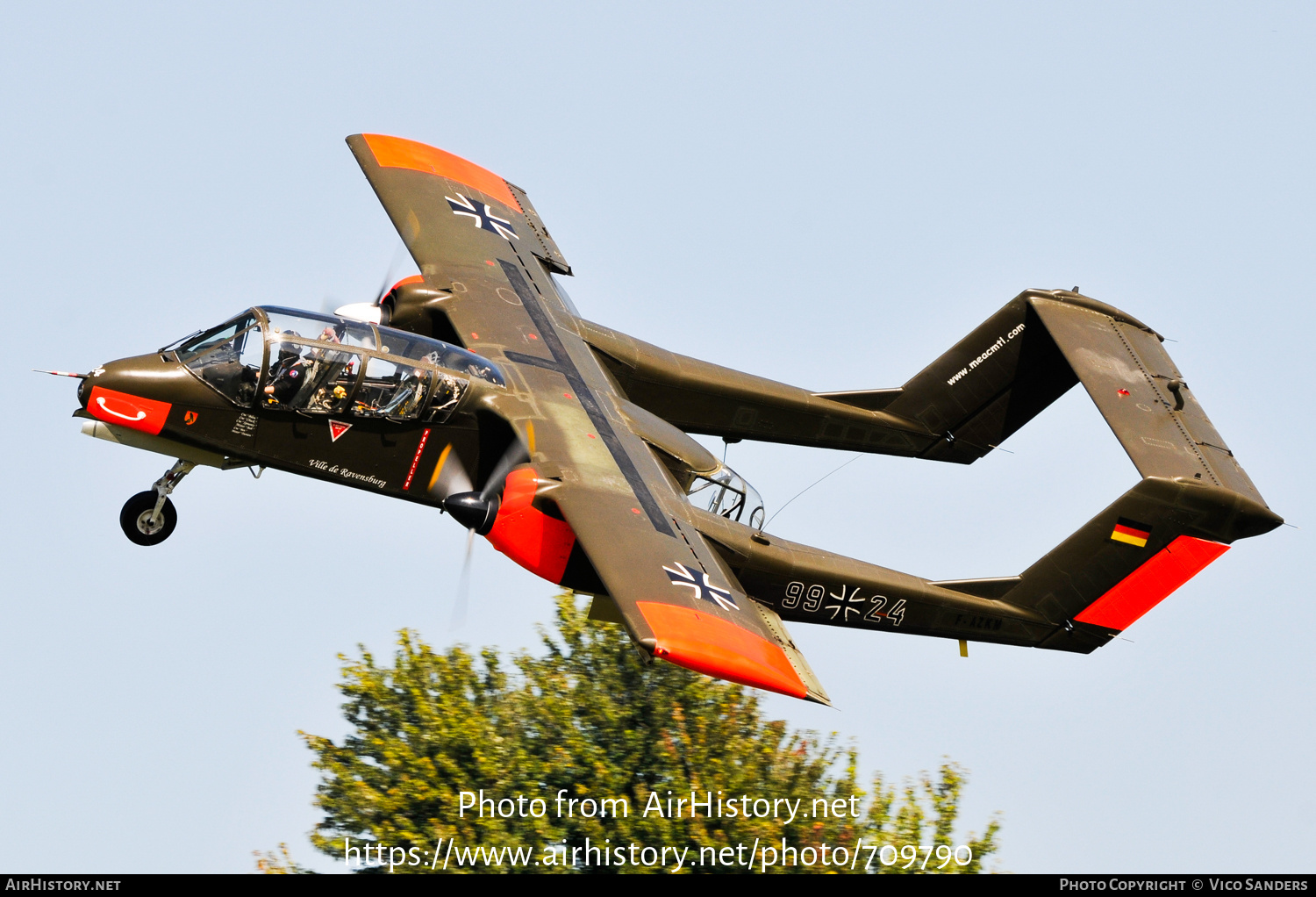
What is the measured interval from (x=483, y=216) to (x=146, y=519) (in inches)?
382

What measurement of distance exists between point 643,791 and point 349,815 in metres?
5.26

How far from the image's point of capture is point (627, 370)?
90.5 ft

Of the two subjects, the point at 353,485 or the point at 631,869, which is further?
the point at 631,869

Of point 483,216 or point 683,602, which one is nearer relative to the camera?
point 683,602

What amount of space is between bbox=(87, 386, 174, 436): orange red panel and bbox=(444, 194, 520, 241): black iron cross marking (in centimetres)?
899

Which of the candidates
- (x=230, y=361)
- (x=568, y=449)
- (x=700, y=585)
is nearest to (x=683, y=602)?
(x=700, y=585)

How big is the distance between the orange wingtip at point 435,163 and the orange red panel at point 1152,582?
46.0 feet

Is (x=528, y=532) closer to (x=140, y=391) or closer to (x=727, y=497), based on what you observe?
(x=727, y=497)

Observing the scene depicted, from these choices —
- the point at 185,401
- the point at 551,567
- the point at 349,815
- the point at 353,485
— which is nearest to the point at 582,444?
the point at 551,567

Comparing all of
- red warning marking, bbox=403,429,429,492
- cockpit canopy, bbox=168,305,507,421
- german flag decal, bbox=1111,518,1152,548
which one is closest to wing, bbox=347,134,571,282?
cockpit canopy, bbox=168,305,507,421

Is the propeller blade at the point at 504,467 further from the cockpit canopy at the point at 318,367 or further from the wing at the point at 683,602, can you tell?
the cockpit canopy at the point at 318,367

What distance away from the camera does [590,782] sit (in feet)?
86.2

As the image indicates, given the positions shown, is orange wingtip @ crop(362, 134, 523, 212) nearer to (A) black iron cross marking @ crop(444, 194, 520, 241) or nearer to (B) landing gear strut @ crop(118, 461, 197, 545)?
(A) black iron cross marking @ crop(444, 194, 520, 241)

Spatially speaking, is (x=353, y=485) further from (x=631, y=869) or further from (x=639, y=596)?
(x=631, y=869)
